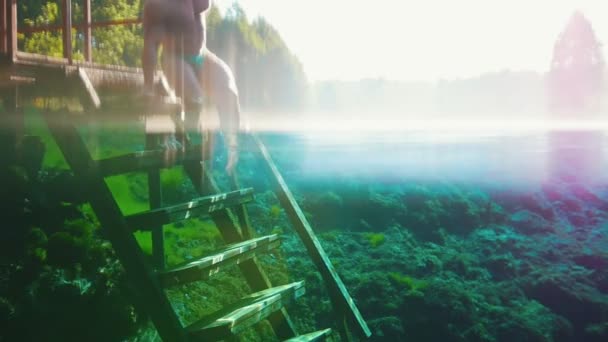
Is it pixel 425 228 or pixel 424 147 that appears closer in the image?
pixel 425 228

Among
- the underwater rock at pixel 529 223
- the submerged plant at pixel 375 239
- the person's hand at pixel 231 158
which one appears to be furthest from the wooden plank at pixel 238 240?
the underwater rock at pixel 529 223

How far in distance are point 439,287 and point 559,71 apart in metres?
31.6

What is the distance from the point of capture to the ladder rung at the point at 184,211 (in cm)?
235

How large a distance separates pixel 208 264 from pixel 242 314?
0.26 meters

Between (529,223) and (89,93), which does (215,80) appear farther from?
(529,223)

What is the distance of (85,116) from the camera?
2.50m

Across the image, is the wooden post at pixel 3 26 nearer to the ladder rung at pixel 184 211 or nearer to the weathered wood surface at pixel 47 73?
the weathered wood surface at pixel 47 73

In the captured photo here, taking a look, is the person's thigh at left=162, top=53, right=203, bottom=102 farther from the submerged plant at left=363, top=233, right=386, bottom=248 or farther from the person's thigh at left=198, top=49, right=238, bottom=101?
the submerged plant at left=363, top=233, right=386, bottom=248

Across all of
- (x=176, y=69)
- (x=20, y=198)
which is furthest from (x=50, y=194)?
(x=176, y=69)

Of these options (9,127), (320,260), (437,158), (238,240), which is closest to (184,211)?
(238,240)

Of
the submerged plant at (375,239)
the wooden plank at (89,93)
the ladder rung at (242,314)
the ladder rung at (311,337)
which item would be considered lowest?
the submerged plant at (375,239)

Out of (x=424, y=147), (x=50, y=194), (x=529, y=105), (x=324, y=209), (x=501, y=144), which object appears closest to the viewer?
(x=50, y=194)

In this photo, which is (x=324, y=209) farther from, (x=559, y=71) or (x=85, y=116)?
(x=559, y=71)

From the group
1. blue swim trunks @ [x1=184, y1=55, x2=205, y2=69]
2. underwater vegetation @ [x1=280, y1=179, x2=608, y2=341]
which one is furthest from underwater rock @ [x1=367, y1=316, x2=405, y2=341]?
blue swim trunks @ [x1=184, y1=55, x2=205, y2=69]
